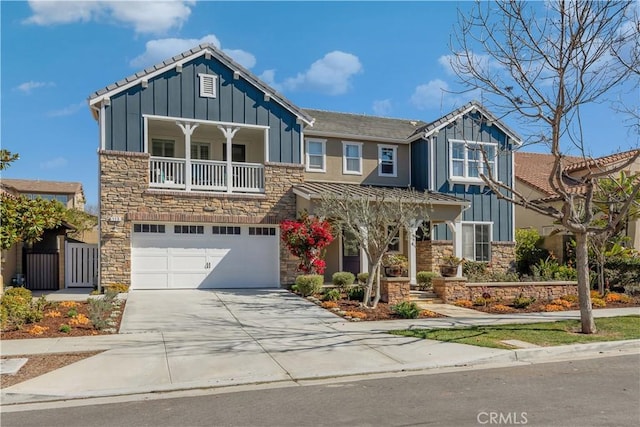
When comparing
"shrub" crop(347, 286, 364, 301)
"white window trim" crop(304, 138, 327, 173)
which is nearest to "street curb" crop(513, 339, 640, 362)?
"shrub" crop(347, 286, 364, 301)

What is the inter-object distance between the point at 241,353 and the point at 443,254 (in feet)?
43.8

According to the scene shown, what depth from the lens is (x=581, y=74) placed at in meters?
10.9

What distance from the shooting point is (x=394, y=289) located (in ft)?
49.5

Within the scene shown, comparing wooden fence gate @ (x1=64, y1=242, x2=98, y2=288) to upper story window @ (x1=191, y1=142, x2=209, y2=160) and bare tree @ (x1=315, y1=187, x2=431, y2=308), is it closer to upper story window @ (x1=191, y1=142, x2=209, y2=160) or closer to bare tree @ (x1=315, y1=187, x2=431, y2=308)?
upper story window @ (x1=191, y1=142, x2=209, y2=160)

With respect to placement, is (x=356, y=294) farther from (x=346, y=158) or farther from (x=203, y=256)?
(x=346, y=158)

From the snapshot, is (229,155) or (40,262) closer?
(229,155)

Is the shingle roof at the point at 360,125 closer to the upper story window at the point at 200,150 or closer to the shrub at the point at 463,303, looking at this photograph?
the upper story window at the point at 200,150

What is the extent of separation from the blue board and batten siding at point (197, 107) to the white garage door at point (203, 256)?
2.95 meters

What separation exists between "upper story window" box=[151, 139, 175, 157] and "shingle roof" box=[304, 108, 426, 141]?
539cm

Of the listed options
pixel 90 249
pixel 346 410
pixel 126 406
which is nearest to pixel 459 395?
pixel 346 410

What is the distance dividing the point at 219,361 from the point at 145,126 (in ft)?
37.0

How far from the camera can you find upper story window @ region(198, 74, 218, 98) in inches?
714

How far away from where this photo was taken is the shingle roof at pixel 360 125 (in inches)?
839

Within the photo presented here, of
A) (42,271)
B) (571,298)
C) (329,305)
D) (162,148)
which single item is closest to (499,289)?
(571,298)
